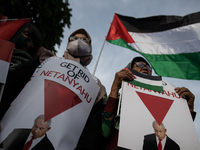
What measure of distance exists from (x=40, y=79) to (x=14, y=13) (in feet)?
12.6

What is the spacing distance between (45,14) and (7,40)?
146 inches

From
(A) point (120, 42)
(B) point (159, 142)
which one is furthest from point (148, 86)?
(A) point (120, 42)

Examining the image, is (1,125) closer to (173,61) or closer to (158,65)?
(158,65)

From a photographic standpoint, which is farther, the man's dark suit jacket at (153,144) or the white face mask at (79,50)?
the white face mask at (79,50)

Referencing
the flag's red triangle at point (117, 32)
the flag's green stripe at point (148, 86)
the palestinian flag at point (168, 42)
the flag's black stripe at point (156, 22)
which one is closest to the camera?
the flag's green stripe at point (148, 86)

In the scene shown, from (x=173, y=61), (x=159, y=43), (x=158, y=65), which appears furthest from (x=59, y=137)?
(x=159, y=43)

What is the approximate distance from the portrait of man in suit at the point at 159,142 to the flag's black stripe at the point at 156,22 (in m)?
2.41

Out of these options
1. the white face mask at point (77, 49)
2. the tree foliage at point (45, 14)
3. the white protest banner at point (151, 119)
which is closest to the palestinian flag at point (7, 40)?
the white face mask at point (77, 49)

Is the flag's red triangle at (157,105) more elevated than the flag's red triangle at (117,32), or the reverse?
the flag's red triangle at (117,32)

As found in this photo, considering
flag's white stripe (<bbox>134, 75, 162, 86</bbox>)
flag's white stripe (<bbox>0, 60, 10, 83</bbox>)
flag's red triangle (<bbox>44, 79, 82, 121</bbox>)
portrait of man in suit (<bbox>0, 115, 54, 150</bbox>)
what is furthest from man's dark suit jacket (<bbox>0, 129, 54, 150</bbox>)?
flag's white stripe (<bbox>134, 75, 162, 86</bbox>)

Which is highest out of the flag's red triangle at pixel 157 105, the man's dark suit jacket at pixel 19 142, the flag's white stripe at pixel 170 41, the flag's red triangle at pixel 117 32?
the flag's red triangle at pixel 117 32

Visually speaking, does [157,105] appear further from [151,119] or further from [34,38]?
[34,38]

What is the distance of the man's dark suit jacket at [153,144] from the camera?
1.29 m

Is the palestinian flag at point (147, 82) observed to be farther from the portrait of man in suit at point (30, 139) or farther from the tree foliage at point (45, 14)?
the tree foliage at point (45, 14)
